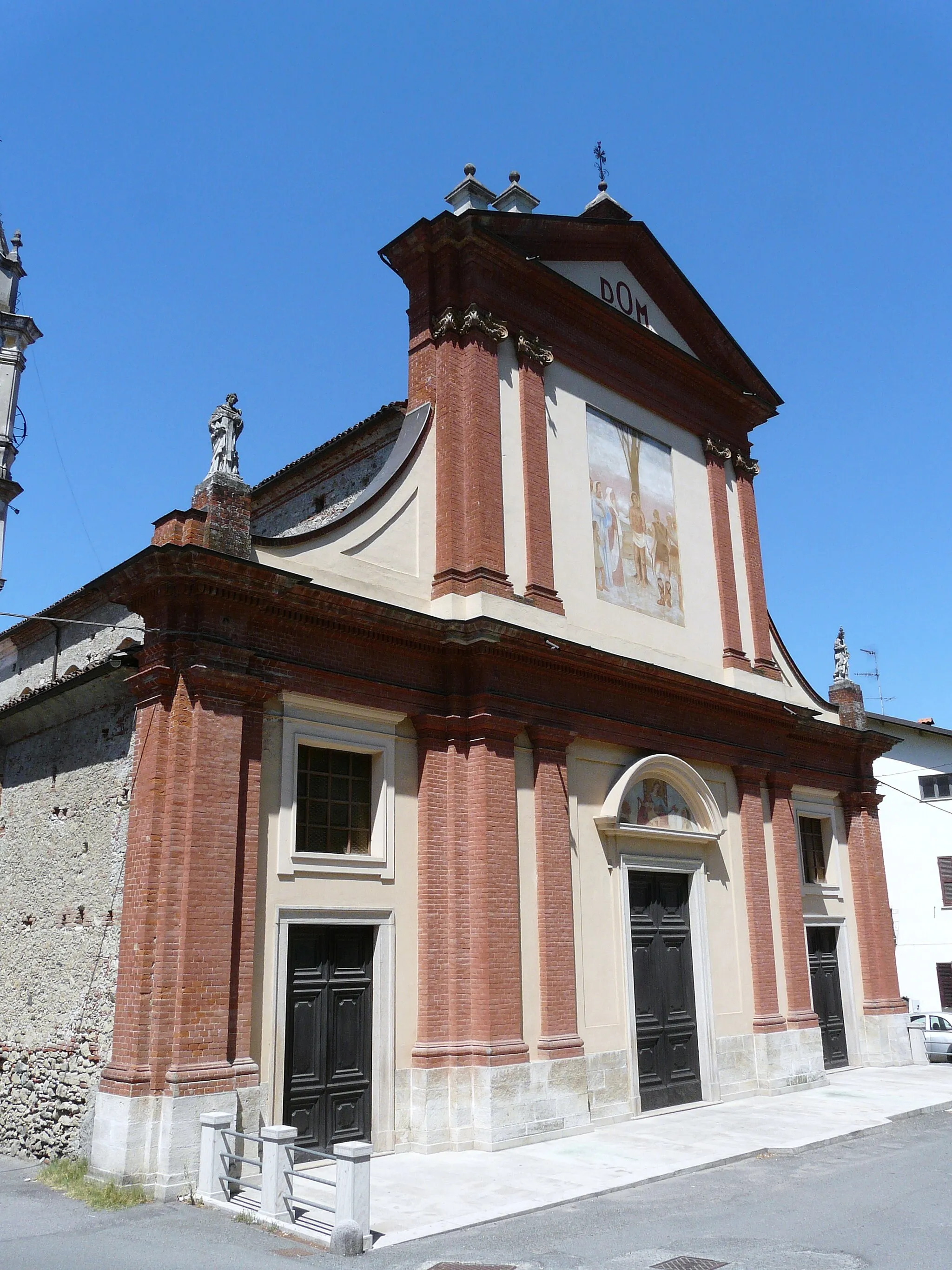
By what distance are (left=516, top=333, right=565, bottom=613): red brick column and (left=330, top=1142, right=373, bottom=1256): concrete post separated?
815cm

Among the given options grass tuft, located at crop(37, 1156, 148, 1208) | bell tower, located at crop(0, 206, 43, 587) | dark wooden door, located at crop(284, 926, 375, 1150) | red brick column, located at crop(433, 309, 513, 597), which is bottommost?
grass tuft, located at crop(37, 1156, 148, 1208)

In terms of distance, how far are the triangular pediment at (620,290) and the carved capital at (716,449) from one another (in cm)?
160

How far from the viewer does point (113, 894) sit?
1145cm

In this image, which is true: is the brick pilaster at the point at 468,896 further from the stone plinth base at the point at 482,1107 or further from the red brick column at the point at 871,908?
the red brick column at the point at 871,908

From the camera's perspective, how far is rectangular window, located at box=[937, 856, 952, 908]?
32.6 metres

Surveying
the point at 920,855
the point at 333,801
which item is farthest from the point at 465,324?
the point at 920,855

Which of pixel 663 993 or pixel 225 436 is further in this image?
pixel 663 993

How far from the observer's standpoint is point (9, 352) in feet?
117

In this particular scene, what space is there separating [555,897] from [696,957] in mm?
3676

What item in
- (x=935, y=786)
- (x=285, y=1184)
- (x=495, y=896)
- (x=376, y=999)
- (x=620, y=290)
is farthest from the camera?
(x=935, y=786)

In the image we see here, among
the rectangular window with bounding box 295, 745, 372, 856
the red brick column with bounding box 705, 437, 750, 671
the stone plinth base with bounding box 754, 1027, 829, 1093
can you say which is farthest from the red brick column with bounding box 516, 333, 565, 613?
the stone plinth base with bounding box 754, 1027, 829, 1093

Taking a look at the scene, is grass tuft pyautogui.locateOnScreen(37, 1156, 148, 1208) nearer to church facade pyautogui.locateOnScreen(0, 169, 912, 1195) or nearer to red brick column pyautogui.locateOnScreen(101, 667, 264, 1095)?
church facade pyautogui.locateOnScreen(0, 169, 912, 1195)

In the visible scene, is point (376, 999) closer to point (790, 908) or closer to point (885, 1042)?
point (790, 908)

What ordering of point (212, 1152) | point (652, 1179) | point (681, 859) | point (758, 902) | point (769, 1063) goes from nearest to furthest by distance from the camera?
1. point (212, 1152)
2. point (652, 1179)
3. point (681, 859)
4. point (769, 1063)
5. point (758, 902)
